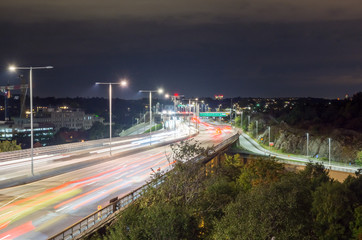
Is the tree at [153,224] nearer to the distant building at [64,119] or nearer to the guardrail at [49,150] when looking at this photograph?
the guardrail at [49,150]

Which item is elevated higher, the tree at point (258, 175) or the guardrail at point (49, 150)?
the guardrail at point (49, 150)

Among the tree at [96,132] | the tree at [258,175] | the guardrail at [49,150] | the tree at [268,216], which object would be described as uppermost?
the guardrail at [49,150]

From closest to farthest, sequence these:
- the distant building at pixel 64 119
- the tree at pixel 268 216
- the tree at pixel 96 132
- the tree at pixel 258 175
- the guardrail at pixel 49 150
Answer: the tree at pixel 268 216, the guardrail at pixel 49 150, the tree at pixel 258 175, the tree at pixel 96 132, the distant building at pixel 64 119

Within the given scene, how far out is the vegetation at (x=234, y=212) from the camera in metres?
16.2

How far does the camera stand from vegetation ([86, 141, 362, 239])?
16156 mm

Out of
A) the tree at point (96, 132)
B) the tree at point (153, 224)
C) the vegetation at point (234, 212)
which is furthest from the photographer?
the tree at point (96, 132)

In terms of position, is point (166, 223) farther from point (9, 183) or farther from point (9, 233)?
point (9, 183)

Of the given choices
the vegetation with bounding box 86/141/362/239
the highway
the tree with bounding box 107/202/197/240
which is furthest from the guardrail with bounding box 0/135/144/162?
the tree with bounding box 107/202/197/240

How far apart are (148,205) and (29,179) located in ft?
35.3

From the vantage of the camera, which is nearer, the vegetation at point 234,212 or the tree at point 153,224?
the tree at point 153,224

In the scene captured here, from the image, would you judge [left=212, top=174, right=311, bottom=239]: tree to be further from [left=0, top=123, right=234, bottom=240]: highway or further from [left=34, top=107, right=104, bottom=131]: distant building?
[left=34, top=107, right=104, bottom=131]: distant building

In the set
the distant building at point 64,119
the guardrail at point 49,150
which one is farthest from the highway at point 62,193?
the distant building at point 64,119

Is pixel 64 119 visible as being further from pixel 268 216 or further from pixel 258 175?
pixel 268 216

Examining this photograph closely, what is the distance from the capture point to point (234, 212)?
63.0 ft
